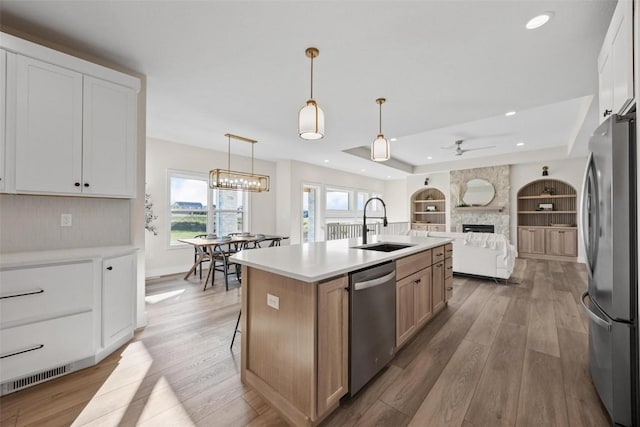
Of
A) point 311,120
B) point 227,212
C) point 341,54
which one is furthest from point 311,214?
point 311,120

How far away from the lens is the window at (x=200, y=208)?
539 centimetres

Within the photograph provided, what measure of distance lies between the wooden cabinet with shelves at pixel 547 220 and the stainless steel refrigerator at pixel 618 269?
687 centimetres

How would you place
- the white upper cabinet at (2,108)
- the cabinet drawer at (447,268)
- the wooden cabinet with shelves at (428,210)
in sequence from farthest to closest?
the wooden cabinet with shelves at (428,210)
the cabinet drawer at (447,268)
the white upper cabinet at (2,108)

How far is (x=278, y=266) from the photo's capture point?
1604 millimetres

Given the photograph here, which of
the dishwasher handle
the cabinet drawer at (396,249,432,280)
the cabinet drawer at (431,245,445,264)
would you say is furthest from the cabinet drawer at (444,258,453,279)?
the dishwasher handle

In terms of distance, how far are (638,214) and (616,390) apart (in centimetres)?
98

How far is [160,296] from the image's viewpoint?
382 centimetres

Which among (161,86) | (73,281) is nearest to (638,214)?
(73,281)

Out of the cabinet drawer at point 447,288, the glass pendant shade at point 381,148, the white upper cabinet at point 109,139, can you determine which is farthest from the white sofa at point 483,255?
Answer: the white upper cabinet at point 109,139

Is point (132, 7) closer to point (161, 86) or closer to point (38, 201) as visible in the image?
point (161, 86)

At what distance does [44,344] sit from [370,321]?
91.3 inches

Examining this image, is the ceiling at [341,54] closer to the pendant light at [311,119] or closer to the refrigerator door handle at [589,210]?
the pendant light at [311,119]

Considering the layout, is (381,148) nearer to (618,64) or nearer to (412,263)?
(412,263)

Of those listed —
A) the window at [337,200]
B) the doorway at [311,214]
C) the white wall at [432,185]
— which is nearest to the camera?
the doorway at [311,214]
